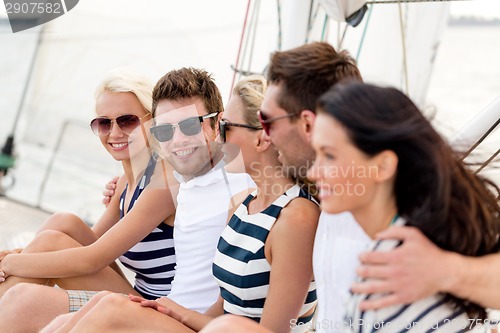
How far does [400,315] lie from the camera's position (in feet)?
5.02

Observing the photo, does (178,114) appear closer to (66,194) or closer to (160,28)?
A: (160,28)

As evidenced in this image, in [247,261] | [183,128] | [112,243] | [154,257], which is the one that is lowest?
[154,257]

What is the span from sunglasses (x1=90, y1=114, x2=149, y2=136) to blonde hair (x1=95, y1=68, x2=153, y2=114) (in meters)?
0.06

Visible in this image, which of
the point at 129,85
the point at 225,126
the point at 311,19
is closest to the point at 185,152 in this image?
the point at 225,126

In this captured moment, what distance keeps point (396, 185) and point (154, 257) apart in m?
1.17

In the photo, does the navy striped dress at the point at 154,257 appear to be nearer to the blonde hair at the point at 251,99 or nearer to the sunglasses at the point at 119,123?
the sunglasses at the point at 119,123

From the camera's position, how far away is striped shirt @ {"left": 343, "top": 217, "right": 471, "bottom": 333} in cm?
152

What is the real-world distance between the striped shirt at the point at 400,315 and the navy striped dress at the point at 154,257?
102cm

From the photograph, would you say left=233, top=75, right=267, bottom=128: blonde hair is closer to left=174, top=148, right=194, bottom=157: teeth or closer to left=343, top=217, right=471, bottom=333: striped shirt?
left=174, top=148, right=194, bottom=157: teeth

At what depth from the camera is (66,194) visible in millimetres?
7086

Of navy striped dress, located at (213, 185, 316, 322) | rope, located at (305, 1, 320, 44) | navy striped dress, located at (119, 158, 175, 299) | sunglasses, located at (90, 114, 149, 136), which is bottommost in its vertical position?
navy striped dress, located at (119, 158, 175, 299)

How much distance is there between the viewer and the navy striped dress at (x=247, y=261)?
1.88 meters

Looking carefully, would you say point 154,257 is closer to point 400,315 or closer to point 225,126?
point 225,126

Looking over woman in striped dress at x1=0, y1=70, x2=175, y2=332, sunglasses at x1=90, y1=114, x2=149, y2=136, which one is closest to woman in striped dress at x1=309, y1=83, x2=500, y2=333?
woman in striped dress at x1=0, y1=70, x2=175, y2=332
